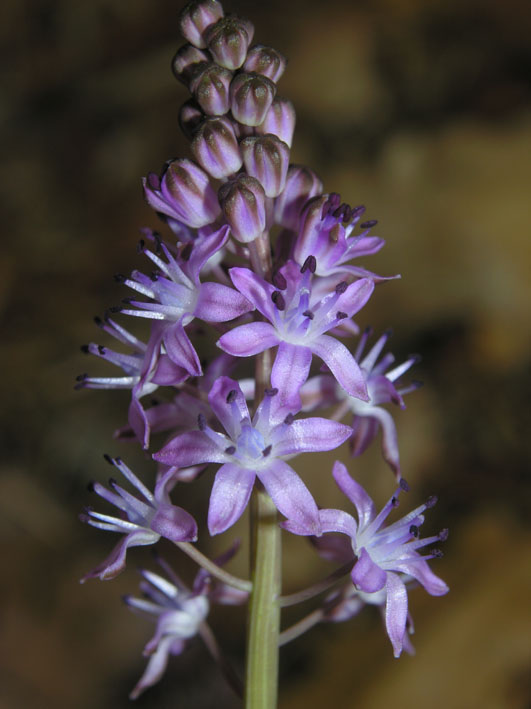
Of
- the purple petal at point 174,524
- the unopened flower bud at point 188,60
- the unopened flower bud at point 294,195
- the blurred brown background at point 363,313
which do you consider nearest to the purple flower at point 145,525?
the purple petal at point 174,524

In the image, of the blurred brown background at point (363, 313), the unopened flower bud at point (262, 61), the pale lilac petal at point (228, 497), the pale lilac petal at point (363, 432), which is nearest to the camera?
the pale lilac petal at point (228, 497)

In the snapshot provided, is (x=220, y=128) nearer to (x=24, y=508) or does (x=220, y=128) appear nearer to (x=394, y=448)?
(x=394, y=448)

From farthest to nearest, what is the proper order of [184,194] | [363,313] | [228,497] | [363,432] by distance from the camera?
[363,313] → [363,432] → [184,194] → [228,497]

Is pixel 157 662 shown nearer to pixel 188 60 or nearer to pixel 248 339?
pixel 248 339

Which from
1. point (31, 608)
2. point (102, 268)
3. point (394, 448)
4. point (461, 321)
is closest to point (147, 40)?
point (102, 268)

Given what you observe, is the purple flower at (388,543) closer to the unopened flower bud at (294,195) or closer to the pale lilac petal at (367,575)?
the pale lilac petal at (367,575)

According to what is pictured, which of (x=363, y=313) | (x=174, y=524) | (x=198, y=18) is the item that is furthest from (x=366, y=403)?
(x=363, y=313)
